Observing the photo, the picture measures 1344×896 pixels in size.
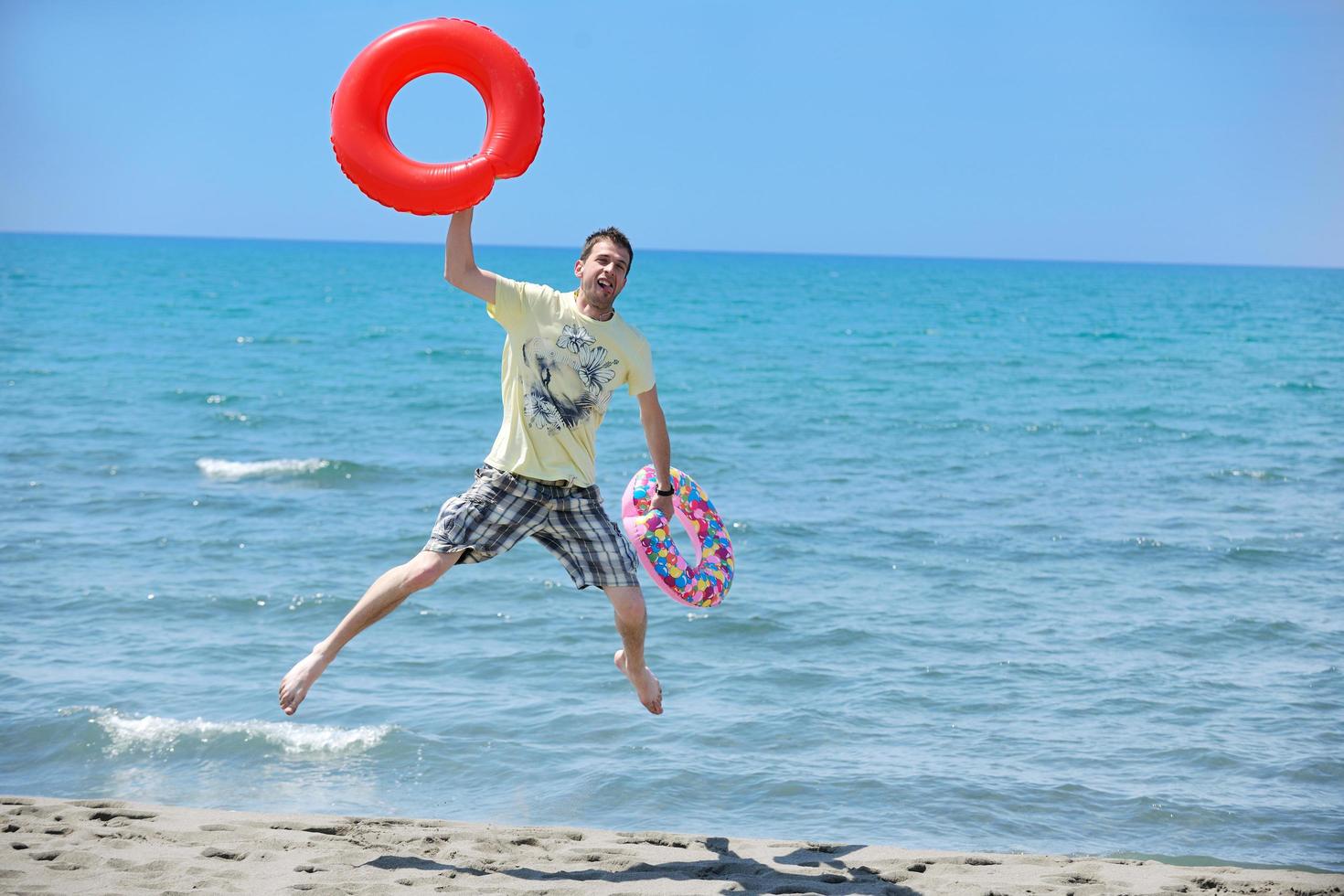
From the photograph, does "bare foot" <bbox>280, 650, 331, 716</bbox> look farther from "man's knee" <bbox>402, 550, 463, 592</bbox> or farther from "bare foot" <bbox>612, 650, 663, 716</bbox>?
"bare foot" <bbox>612, 650, 663, 716</bbox>

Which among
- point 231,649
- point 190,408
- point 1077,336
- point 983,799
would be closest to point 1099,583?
point 983,799

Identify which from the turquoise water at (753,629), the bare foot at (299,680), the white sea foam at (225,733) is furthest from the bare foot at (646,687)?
the white sea foam at (225,733)

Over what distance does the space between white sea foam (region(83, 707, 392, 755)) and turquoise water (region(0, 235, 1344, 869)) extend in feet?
0.08

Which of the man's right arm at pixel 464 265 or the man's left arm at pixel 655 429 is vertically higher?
the man's right arm at pixel 464 265

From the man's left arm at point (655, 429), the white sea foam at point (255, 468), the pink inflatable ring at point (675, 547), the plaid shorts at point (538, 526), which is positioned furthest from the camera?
the white sea foam at point (255, 468)

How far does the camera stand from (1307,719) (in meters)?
7.57

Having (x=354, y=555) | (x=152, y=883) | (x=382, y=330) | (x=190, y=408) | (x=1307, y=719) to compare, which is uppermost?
(x=382, y=330)

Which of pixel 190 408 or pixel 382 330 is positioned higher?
pixel 382 330

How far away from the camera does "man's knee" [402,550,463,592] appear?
16.1 feet

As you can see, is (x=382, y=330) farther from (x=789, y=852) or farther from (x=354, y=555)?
(x=789, y=852)

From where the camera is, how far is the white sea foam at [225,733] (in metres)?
7.11

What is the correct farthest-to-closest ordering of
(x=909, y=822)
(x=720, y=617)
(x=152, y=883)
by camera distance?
(x=720, y=617) < (x=909, y=822) < (x=152, y=883)

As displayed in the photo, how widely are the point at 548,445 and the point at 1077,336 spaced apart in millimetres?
37905

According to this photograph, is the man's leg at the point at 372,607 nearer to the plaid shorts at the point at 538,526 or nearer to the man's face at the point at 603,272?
the plaid shorts at the point at 538,526
